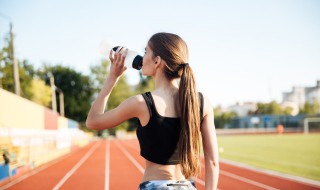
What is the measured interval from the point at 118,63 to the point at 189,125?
524mm

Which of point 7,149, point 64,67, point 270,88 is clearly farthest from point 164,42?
point 270,88

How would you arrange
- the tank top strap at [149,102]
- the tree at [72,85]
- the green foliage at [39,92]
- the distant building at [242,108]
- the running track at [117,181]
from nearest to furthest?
1. the tank top strap at [149,102]
2. the running track at [117,181]
3. the green foliage at [39,92]
4. the tree at [72,85]
5. the distant building at [242,108]

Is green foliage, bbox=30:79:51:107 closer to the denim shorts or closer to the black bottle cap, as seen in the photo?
the black bottle cap

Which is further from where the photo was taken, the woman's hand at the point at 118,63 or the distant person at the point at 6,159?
the distant person at the point at 6,159

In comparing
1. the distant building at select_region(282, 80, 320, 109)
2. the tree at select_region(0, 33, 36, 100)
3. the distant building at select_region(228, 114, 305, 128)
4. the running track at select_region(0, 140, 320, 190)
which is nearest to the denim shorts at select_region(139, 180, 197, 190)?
the running track at select_region(0, 140, 320, 190)

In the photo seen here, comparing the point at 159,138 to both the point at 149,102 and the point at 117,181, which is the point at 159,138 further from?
the point at 117,181

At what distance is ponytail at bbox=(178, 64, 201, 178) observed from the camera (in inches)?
63.9

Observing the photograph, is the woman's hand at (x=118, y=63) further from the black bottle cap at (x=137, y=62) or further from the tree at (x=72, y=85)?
the tree at (x=72, y=85)

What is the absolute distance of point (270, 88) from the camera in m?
78.8

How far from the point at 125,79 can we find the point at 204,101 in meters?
68.6

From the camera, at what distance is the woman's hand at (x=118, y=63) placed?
1.80 metres

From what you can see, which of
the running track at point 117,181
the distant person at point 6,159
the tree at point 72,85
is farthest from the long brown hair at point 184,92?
the tree at point 72,85

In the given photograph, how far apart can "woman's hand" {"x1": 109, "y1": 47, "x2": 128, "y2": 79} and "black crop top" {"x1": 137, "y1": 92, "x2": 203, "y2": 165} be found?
0.88ft

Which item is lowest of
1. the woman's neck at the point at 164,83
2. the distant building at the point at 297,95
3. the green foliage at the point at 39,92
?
the woman's neck at the point at 164,83
